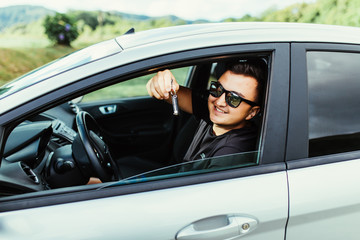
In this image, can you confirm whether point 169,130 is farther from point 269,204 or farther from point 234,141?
point 269,204

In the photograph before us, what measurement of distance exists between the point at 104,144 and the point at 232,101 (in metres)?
0.73

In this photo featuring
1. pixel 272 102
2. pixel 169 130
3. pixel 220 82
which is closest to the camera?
pixel 272 102

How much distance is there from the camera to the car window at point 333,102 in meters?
1.33

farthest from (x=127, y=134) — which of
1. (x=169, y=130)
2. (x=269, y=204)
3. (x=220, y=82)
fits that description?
(x=269, y=204)

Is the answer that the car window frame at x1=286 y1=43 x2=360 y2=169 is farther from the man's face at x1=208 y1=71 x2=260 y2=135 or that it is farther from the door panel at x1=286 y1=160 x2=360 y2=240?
the man's face at x1=208 y1=71 x2=260 y2=135

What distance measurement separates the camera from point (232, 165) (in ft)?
4.32

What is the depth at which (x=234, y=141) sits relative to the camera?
5.12 ft

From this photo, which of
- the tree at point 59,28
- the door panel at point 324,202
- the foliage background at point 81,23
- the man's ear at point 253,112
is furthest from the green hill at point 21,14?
the door panel at point 324,202

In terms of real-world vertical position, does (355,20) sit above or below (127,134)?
above

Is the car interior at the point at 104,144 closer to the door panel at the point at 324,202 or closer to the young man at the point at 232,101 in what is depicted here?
the young man at the point at 232,101

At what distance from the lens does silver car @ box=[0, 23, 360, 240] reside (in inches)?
45.0

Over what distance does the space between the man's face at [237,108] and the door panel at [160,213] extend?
0.43 meters

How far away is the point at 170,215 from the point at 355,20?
9.56 metres

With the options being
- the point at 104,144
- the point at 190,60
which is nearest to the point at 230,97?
the point at 190,60
